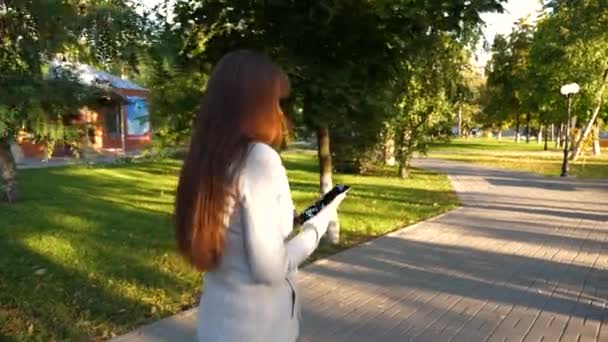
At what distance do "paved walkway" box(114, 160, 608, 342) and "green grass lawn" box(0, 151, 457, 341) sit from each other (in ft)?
2.01

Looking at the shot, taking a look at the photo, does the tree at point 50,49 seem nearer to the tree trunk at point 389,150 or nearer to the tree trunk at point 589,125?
the tree trunk at point 389,150

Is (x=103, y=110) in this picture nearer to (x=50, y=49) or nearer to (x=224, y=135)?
(x=50, y=49)

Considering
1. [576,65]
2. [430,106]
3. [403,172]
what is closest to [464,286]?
[430,106]

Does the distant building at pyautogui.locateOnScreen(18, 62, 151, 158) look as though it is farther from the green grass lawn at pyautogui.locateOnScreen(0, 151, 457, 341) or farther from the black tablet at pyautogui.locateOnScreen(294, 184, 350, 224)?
the black tablet at pyautogui.locateOnScreen(294, 184, 350, 224)

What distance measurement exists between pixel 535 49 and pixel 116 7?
39.8 m

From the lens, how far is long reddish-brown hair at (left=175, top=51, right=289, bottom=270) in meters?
2.03

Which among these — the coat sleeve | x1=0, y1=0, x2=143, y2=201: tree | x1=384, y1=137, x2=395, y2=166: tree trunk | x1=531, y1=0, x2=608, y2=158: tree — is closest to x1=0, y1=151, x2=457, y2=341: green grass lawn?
the coat sleeve

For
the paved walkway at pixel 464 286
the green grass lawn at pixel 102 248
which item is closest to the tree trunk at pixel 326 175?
the green grass lawn at pixel 102 248

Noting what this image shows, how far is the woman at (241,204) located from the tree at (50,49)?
1.20 m

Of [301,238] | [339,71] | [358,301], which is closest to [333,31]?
[339,71]

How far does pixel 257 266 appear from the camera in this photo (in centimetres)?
201

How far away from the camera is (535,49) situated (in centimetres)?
3931

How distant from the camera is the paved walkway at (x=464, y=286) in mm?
5090

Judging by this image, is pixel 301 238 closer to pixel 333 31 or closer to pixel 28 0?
pixel 28 0
